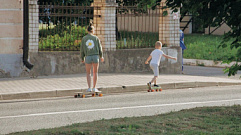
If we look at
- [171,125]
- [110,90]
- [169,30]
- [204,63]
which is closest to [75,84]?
[110,90]

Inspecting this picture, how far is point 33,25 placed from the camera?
15719 mm

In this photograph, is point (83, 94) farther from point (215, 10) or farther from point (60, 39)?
point (215, 10)

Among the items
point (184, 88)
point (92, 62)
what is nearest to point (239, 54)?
point (92, 62)

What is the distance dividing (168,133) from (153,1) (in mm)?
1812

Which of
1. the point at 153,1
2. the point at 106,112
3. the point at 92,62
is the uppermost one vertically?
the point at 153,1

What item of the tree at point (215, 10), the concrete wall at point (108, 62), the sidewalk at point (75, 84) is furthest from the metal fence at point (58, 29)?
the tree at point (215, 10)

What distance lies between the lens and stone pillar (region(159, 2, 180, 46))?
17.7 meters

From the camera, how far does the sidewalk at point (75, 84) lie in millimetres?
12461

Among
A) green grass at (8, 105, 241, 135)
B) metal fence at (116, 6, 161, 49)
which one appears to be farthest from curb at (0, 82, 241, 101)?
green grass at (8, 105, 241, 135)

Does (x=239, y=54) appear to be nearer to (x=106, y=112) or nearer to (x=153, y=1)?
(x=153, y=1)

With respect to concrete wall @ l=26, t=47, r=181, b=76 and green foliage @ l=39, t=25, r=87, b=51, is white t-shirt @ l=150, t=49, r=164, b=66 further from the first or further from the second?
green foliage @ l=39, t=25, r=87, b=51

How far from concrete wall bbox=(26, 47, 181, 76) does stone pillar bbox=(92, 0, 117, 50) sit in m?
0.44

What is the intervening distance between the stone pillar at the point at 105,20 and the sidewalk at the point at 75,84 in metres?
1.37

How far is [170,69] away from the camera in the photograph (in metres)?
18.0
